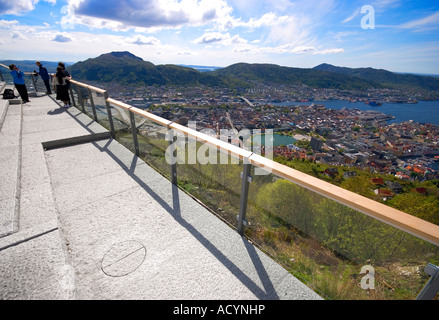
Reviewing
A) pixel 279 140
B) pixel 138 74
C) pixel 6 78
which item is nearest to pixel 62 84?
pixel 6 78

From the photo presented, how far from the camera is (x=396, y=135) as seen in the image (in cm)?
4494

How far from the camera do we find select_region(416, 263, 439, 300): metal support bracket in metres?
1.16

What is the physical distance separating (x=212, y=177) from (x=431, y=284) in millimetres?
2275

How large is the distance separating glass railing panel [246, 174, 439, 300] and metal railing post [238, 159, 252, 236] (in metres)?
0.06

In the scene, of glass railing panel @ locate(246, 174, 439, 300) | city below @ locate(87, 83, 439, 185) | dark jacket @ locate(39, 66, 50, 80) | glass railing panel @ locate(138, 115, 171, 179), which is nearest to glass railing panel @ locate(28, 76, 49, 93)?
dark jacket @ locate(39, 66, 50, 80)

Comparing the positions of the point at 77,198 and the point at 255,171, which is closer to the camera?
the point at 255,171

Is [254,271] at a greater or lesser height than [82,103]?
lesser

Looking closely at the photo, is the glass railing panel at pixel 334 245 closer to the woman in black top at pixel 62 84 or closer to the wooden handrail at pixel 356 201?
the wooden handrail at pixel 356 201

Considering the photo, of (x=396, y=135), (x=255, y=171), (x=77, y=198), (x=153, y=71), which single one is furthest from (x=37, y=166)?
(x=153, y=71)

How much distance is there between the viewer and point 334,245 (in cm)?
167

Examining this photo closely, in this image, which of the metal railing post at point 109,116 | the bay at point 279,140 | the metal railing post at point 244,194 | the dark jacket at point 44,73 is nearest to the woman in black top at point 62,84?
the dark jacket at point 44,73

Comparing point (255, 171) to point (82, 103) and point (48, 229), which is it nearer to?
point (48, 229)

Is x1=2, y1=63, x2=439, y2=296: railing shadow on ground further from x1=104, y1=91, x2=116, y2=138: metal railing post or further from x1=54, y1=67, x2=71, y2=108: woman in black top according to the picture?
x1=54, y1=67, x2=71, y2=108: woman in black top
